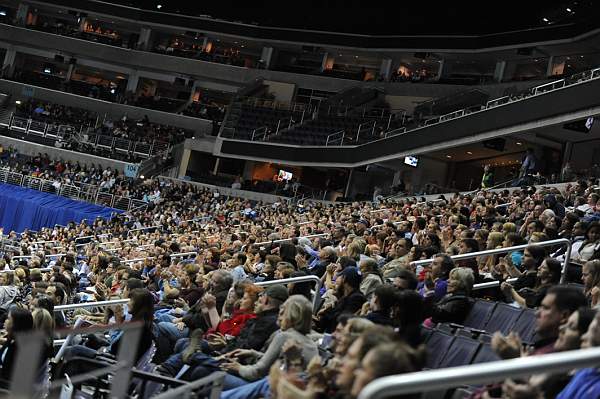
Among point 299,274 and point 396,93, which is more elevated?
point 396,93

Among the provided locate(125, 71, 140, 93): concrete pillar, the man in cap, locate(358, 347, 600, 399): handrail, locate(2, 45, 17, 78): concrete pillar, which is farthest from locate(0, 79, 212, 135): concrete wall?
locate(358, 347, 600, 399): handrail

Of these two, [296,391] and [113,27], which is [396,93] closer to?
[113,27]

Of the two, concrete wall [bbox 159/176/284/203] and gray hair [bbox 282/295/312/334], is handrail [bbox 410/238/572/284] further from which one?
concrete wall [bbox 159/176/284/203]

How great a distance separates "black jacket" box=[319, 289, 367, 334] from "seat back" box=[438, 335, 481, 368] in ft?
4.49

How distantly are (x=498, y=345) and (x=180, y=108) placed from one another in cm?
3974

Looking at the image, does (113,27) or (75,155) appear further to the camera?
(113,27)

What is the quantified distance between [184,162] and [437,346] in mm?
33702

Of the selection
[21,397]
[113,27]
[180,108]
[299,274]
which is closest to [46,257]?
[299,274]

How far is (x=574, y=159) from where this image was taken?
26.0 metres

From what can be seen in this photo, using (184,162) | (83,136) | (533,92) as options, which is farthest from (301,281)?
(83,136)

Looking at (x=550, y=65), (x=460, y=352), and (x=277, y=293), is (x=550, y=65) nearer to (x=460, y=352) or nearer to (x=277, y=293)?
(x=277, y=293)

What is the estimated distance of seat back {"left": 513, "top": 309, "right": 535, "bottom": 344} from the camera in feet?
20.0

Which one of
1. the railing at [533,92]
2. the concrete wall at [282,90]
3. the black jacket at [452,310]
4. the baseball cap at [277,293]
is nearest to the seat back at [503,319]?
the black jacket at [452,310]

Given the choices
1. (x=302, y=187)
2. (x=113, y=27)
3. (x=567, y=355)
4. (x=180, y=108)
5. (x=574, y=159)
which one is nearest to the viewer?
(x=567, y=355)
